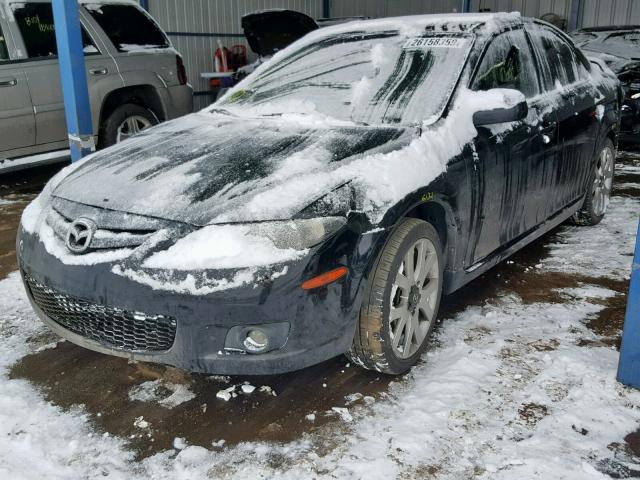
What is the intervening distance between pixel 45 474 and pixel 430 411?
1.46 metres

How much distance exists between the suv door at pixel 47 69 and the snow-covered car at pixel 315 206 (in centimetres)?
302

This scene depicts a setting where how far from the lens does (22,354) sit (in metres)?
3.03

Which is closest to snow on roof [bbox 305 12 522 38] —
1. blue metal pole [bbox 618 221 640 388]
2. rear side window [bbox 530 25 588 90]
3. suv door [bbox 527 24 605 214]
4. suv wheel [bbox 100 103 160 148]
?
rear side window [bbox 530 25 588 90]

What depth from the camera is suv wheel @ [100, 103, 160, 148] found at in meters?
6.28

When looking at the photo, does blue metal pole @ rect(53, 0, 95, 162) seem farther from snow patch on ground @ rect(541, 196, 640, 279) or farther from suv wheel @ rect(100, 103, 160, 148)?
snow patch on ground @ rect(541, 196, 640, 279)

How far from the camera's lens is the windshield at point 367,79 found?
3.05m

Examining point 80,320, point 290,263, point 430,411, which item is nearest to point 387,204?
point 290,263

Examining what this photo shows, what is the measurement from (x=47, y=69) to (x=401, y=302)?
4934 mm

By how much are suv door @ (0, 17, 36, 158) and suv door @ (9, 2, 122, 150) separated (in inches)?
3.2

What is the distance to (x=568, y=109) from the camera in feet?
13.0

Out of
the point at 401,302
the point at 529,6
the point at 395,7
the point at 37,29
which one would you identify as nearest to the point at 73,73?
the point at 37,29

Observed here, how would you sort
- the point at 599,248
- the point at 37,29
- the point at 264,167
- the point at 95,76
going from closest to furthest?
the point at 264,167 → the point at 599,248 → the point at 37,29 → the point at 95,76

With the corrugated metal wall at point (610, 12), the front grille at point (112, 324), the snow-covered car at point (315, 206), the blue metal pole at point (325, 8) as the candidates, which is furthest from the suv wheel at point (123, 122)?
the corrugated metal wall at point (610, 12)

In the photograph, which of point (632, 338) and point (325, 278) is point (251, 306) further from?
point (632, 338)
